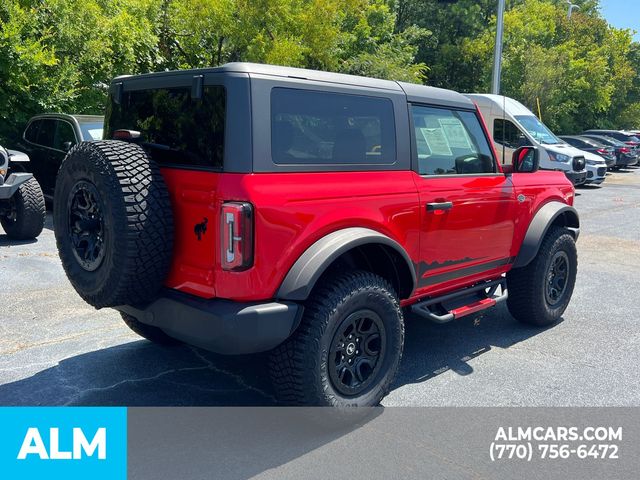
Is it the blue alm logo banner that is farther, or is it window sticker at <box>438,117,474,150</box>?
window sticker at <box>438,117,474,150</box>

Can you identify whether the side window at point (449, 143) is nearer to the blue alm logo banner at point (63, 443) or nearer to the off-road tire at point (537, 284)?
the off-road tire at point (537, 284)

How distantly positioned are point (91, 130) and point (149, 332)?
5.95m

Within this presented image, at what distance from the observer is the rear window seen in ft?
10.6

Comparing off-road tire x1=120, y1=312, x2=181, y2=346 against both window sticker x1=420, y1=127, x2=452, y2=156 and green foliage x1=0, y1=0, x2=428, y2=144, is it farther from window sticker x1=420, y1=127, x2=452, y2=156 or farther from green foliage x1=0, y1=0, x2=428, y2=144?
green foliage x1=0, y1=0, x2=428, y2=144

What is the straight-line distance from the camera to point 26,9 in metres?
→ 12.1

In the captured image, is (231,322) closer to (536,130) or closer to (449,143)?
(449,143)

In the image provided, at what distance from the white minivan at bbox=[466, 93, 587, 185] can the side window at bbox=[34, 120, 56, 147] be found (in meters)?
9.49

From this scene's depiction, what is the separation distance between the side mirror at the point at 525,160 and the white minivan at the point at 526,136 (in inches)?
400

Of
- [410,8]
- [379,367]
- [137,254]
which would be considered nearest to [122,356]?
[137,254]

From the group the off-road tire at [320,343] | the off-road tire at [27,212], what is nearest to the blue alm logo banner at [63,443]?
the off-road tire at [320,343]

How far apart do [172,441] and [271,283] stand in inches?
42.2

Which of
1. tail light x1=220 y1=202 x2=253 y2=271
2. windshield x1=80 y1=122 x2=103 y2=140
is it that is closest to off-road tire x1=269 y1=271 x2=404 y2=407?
tail light x1=220 y1=202 x2=253 y2=271

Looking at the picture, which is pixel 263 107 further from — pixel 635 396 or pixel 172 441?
pixel 635 396

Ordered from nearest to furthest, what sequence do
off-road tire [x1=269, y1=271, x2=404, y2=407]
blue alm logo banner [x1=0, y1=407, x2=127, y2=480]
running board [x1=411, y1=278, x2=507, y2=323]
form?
blue alm logo banner [x1=0, y1=407, x2=127, y2=480], off-road tire [x1=269, y1=271, x2=404, y2=407], running board [x1=411, y1=278, x2=507, y2=323]
